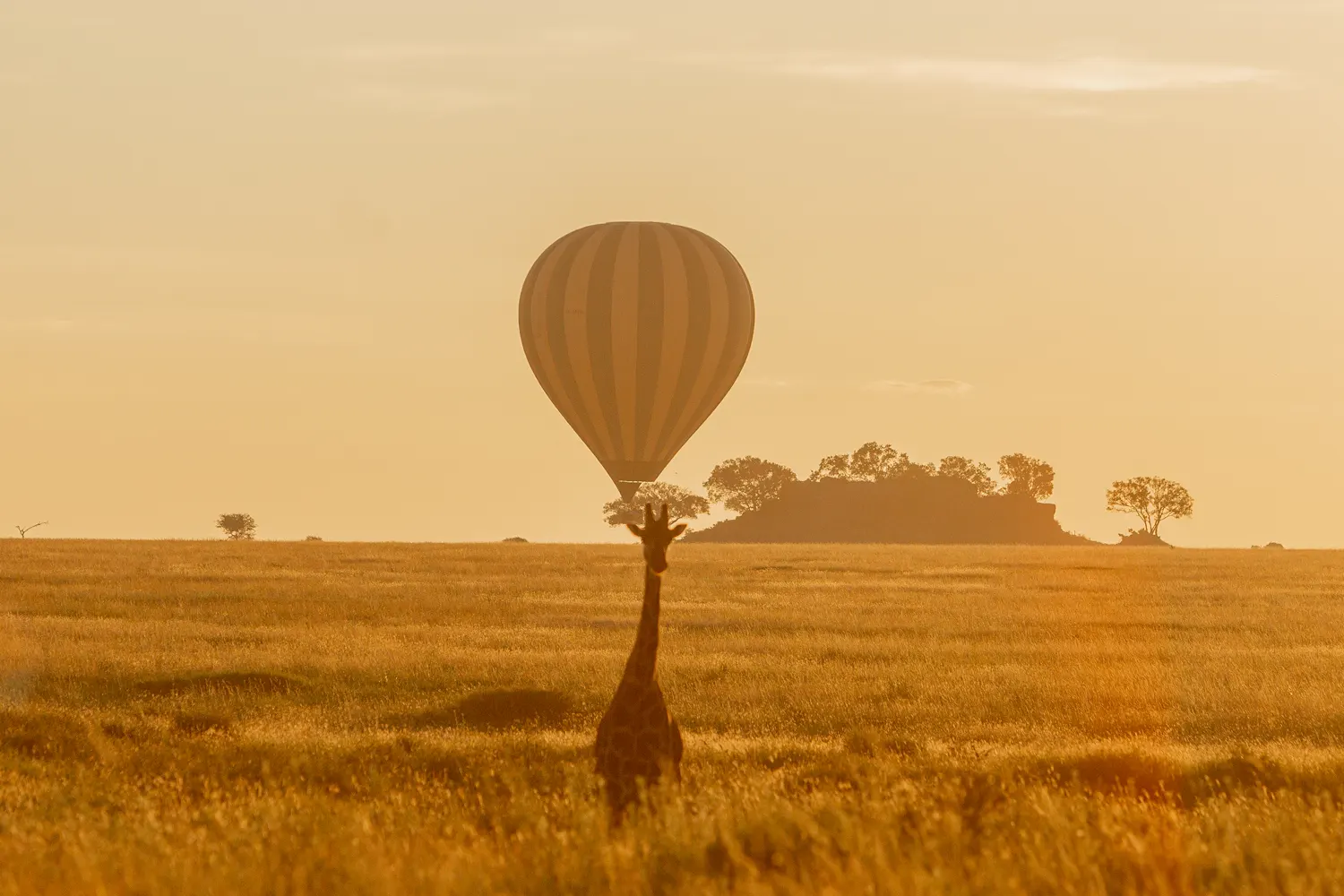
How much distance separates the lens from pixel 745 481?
17375 centimetres

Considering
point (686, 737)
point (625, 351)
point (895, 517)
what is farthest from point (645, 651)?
point (895, 517)

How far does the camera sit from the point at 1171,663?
30562 mm

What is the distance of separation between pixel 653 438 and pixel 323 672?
7542 mm

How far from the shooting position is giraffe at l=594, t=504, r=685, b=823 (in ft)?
41.3

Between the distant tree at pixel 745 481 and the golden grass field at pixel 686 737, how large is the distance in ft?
386

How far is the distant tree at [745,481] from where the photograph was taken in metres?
173

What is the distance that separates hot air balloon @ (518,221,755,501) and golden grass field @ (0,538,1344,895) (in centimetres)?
400

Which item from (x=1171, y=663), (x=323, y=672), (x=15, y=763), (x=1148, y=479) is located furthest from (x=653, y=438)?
(x=1148, y=479)

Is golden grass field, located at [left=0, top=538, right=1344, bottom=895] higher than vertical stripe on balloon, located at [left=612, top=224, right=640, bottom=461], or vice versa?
vertical stripe on balloon, located at [left=612, top=224, right=640, bottom=461]

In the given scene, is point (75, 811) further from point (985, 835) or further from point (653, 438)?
point (653, 438)

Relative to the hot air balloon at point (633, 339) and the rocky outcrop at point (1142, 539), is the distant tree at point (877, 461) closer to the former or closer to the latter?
the rocky outcrop at point (1142, 539)

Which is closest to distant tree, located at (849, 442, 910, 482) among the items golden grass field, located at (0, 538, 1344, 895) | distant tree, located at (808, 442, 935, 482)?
distant tree, located at (808, 442, 935, 482)

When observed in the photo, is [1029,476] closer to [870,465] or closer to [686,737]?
[870,465]

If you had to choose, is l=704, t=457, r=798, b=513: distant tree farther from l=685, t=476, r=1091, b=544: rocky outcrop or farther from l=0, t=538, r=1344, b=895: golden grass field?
l=0, t=538, r=1344, b=895: golden grass field
